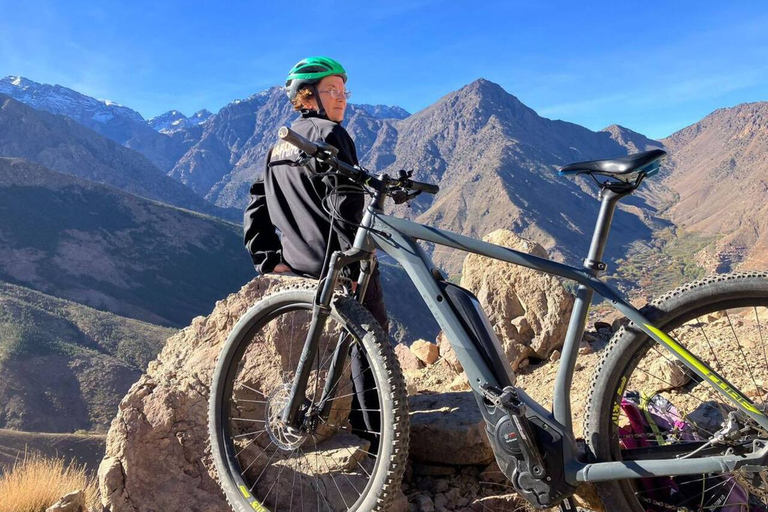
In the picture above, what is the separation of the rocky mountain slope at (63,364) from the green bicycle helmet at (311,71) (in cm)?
7305

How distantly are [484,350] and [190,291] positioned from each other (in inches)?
5613

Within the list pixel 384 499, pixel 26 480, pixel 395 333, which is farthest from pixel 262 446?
pixel 395 333

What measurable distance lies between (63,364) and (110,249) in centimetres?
6869

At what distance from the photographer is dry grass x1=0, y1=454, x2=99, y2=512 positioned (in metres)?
4.18

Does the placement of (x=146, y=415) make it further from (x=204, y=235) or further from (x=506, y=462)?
(x=204, y=235)

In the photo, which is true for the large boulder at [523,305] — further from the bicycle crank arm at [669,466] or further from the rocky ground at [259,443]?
the bicycle crank arm at [669,466]

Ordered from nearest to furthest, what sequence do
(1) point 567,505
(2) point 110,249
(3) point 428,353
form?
(1) point 567,505 → (3) point 428,353 → (2) point 110,249

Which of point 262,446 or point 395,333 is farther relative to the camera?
point 395,333

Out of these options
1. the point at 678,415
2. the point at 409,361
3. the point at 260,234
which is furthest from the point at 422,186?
the point at 409,361

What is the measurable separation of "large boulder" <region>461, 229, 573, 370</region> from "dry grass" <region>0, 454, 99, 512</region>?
4.46 metres

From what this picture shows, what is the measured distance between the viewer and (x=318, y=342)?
307cm

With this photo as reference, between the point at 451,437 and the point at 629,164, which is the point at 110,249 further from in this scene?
the point at 629,164

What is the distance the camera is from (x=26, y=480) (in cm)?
455

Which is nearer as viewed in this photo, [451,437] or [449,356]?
[451,437]
